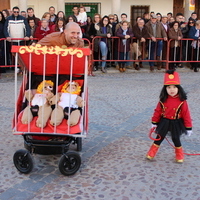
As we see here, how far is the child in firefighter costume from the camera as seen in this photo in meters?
3.78

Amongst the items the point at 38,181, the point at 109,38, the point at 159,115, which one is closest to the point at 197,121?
the point at 159,115

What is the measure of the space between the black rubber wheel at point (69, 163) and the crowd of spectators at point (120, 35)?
6.74m

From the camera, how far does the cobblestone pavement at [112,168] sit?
10.8 ft

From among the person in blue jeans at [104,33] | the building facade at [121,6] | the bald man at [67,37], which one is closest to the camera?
the bald man at [67,37]

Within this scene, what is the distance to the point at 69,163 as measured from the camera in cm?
363

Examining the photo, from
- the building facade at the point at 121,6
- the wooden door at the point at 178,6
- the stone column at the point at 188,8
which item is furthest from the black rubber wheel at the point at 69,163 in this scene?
the wooden door at the point at 178,6

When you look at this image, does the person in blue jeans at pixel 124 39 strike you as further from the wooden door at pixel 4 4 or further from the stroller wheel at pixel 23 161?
the wooden door at pixel 4 4

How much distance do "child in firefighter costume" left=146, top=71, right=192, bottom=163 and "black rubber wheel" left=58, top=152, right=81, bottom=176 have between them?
1.03m

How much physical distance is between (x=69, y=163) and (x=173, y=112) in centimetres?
133

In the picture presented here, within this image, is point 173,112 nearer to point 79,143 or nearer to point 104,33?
point 79,143

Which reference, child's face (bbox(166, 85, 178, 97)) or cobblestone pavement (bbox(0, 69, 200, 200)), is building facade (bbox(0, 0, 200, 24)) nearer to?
cobblestone pavement (bbox(0, 69, 200, 200))

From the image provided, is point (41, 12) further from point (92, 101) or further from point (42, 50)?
point (42, 50)

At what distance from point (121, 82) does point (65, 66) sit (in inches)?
216

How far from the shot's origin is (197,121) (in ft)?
18.4
